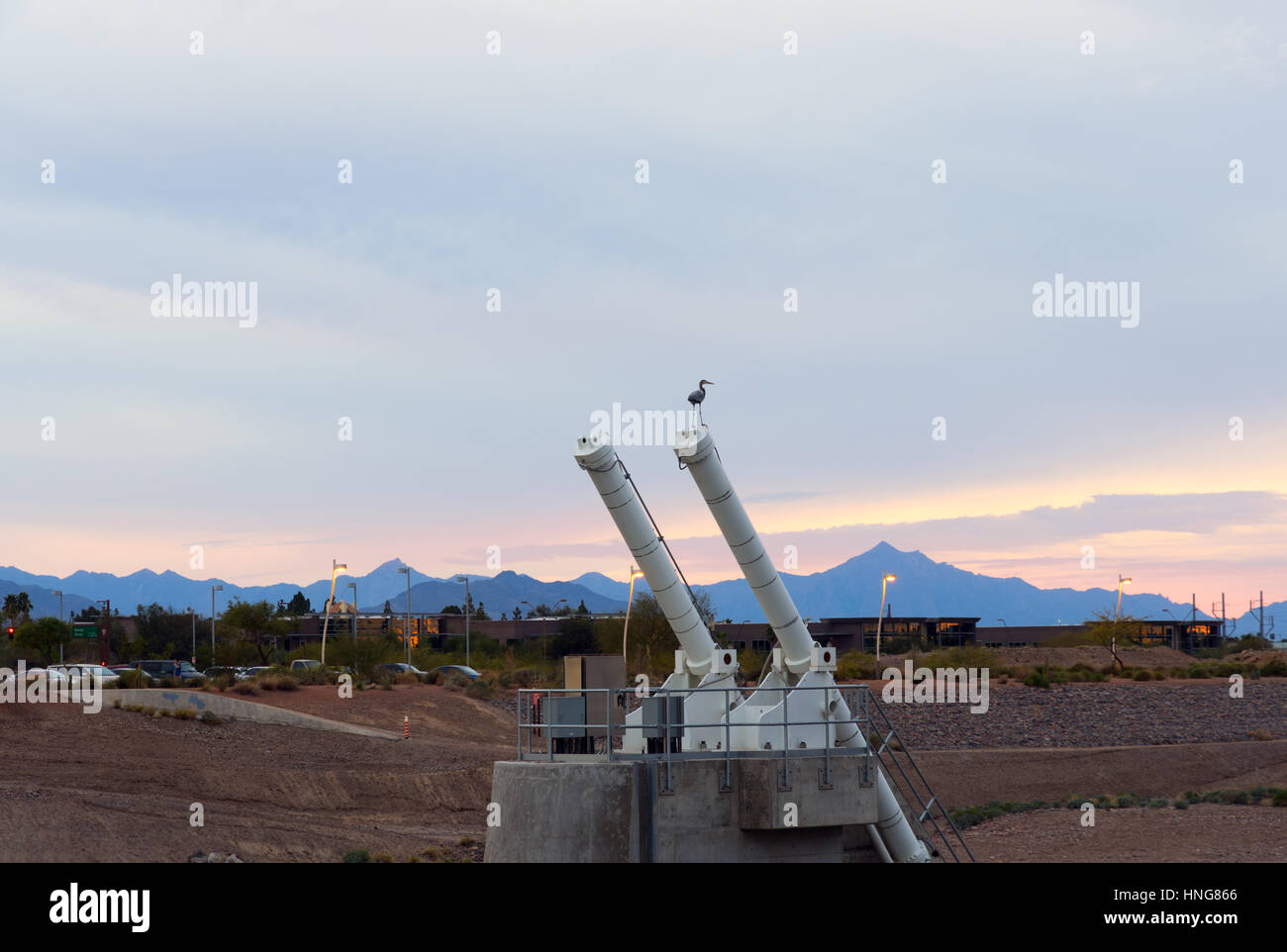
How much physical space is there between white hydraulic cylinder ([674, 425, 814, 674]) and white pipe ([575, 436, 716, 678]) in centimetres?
100

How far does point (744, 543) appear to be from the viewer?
20266mm

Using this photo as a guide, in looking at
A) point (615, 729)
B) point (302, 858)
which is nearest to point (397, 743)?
point (302, 858)

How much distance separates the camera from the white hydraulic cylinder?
1977 cm

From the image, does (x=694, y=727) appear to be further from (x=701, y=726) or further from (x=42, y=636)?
(x=42, y=636)

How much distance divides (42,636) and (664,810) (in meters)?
72.6

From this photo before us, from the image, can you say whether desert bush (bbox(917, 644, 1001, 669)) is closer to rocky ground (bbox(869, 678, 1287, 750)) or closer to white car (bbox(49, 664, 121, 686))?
rocky ground (bbox(869, 678, 1287, 750))

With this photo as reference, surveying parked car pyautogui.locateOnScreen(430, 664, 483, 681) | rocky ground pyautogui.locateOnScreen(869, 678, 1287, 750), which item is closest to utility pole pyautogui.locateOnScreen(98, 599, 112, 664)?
parked car pyautogui.locateOnScreen(430, 664, 483, 681)

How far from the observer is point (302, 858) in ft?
91.9

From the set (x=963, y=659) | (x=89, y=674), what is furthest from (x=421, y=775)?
(x=963, y=659)

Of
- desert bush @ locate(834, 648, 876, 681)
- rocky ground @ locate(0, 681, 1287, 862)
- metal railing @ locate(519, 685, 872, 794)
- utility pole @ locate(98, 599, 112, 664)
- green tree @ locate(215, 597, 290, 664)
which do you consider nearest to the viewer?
metal railing @ locate(519, 685, 872, 794)
